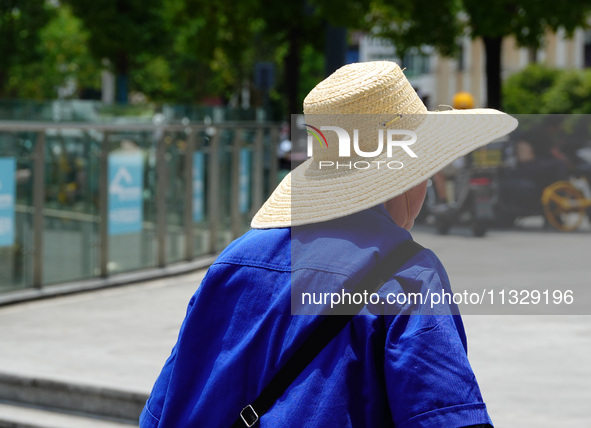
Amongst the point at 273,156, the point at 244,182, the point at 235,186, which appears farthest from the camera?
the point at 273,156

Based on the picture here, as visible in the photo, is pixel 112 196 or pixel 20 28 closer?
pixel 112 196

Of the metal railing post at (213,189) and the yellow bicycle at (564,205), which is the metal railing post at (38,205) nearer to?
the metal railing post at (213,189)

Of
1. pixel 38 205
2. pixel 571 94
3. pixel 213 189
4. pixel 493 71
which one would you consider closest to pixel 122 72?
pixel 493 71

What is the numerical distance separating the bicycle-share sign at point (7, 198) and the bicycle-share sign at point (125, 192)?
1.23 metres

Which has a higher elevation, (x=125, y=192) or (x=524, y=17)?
(x=524, y=17)

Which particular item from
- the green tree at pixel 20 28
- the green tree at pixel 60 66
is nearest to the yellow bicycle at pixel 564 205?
the green tree at pixel 20 28

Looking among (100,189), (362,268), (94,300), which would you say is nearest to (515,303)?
(362,268)

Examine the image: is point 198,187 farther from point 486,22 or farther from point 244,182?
point 486,22

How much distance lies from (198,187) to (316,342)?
9.29 metres

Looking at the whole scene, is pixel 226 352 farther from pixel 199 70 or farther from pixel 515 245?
pixel 199 70

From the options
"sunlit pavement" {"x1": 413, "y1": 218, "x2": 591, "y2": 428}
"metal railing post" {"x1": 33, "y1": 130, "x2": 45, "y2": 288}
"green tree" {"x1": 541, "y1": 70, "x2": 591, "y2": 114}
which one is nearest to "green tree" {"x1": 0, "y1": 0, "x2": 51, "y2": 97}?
"metal railing post" {"x1": 33, "y1": 130, "x2": 45, "y2": 288}

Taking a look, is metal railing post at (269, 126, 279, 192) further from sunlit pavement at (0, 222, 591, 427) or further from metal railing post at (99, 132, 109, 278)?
sunlit pavement at (0, 222, 591, 427)

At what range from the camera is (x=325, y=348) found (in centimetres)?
186

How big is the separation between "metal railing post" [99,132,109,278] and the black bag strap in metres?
7.77
